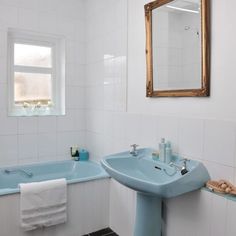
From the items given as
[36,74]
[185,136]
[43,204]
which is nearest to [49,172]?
[43,204]

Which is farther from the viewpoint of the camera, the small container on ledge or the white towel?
Result: the small container on ledge

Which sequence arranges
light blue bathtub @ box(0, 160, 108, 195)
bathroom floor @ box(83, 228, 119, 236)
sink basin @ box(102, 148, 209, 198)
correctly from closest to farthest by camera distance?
sink basin @ box(102, 148, 209, 198) < bathroom floor @ box(83, 228, 119, 236) < light blue bathtub @ box(0, 160, 108, 195)

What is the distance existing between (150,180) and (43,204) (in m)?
0.98

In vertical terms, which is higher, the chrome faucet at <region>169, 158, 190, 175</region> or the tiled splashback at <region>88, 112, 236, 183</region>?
the tiled splashback at <region>88, 112, 236, 183</region>

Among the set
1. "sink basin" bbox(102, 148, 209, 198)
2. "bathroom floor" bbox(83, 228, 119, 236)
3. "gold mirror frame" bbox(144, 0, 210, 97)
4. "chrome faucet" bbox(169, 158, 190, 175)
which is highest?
"gold mirror frame" bbox(144, 0, 210, 97)

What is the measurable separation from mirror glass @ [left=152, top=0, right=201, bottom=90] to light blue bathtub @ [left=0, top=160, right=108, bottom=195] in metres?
1.20

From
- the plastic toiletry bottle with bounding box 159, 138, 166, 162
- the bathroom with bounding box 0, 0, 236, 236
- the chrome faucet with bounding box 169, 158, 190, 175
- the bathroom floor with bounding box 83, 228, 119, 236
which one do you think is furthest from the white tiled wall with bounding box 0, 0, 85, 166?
the chrome faucet with bounding box 169, 158, 190, 175

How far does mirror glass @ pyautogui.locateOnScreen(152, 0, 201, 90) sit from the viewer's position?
184cm

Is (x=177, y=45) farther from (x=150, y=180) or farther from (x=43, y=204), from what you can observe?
(x=43, y=204)

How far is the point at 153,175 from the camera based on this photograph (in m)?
2.04

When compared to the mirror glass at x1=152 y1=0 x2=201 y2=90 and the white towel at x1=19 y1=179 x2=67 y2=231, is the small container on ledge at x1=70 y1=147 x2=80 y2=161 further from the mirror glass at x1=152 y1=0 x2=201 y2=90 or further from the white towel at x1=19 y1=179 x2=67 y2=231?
the mirror glass at x1=152 y1=0 x2=201 y2=90

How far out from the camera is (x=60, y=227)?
245 centimetres

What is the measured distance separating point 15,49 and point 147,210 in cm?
227

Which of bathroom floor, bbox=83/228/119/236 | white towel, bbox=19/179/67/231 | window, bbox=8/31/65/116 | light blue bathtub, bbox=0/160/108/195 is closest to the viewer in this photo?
white towel, bbox=19/179/67/231
